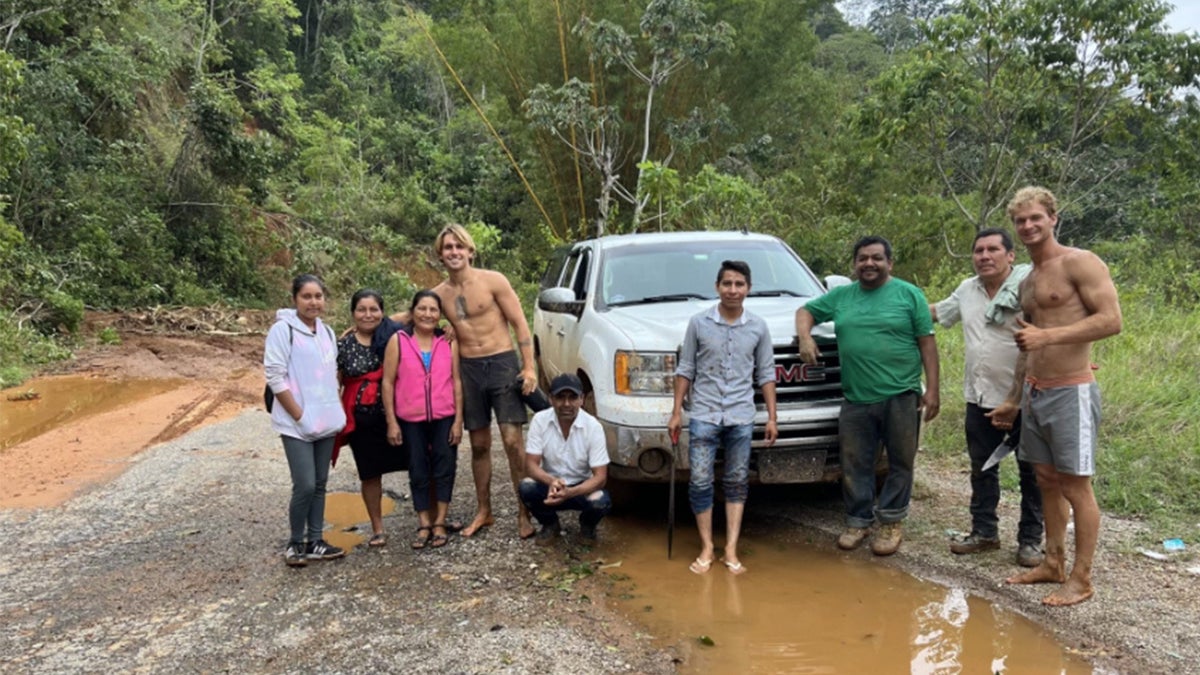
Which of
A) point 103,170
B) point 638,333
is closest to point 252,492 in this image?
point 638,333

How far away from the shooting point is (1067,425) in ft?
11.6

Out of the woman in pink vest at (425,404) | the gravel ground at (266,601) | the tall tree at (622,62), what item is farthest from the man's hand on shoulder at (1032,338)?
the tall tree at (622,62)

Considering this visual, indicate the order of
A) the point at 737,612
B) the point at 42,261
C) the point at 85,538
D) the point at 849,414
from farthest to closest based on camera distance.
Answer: the point at 42,261 → the point at 85,538 → the point at 849,414 → the point at 737,612

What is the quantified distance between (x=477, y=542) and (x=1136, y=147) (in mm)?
14899

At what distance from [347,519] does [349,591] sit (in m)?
1.39

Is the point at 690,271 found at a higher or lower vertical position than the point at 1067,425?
higher

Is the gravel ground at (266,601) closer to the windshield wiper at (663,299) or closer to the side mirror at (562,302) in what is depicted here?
the side mirror at (562,302)

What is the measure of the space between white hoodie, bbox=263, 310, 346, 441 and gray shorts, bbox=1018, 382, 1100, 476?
350 cm

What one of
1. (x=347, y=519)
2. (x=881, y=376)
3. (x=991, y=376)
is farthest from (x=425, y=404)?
(x=991, y=376)

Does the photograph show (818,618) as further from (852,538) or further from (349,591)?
(349,591)

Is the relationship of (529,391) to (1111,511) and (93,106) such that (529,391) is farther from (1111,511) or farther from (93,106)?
(93,106)

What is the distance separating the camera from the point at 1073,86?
404 inches

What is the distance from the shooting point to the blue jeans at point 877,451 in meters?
4.18

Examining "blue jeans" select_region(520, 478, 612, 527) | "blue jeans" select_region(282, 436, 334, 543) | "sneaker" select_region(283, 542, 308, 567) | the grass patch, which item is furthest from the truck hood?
the grass patch
